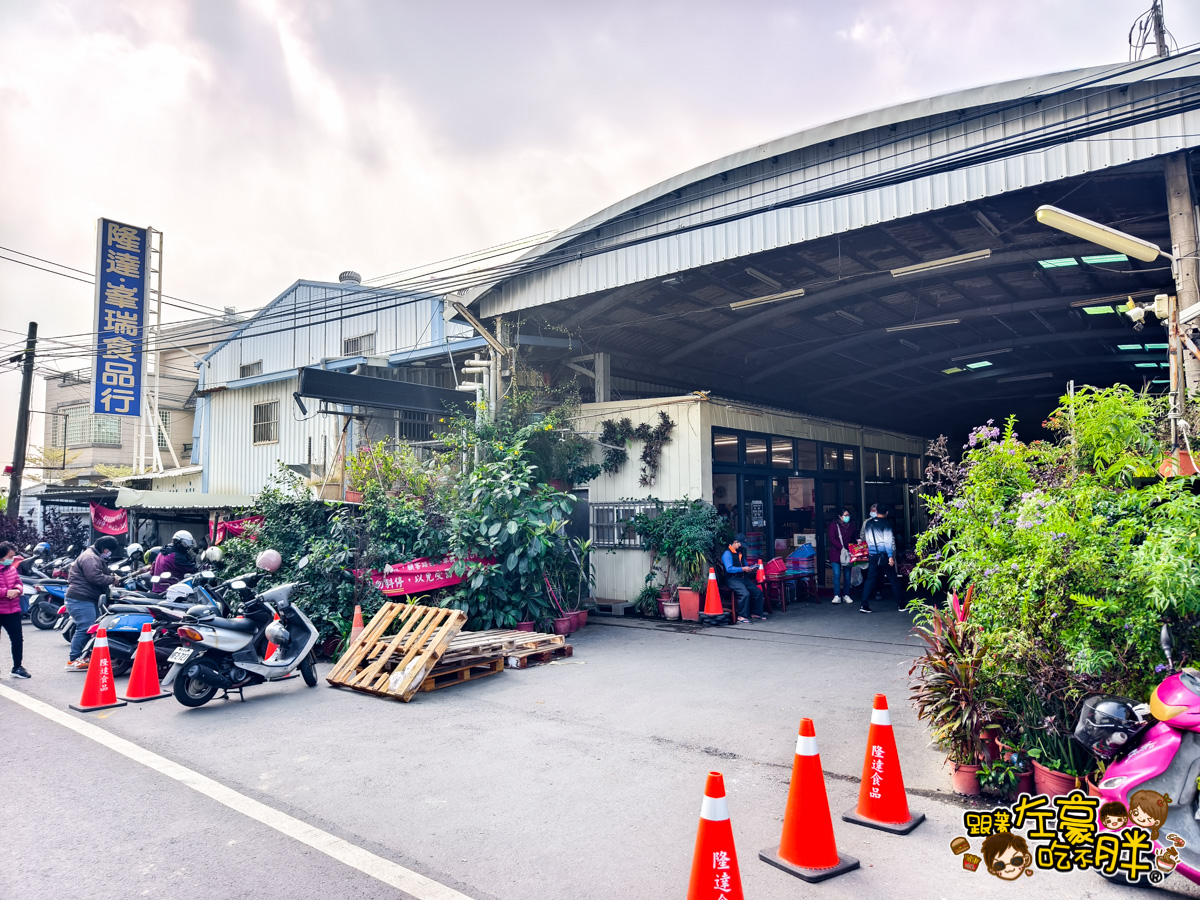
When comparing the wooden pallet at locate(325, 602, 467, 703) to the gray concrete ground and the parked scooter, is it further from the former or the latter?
the parked scooter

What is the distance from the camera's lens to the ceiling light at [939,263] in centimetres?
1100

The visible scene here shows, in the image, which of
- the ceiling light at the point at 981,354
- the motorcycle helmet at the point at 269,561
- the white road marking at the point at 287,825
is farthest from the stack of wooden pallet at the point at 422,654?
the ceiling light at the point at 981,354

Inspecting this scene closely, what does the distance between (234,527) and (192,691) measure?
6.44 metres

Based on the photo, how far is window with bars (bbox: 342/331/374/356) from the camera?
1780 cm

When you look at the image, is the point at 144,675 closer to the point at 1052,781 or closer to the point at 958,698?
the point at 958,698

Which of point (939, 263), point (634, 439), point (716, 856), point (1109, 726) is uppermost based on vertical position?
point (939, 263)

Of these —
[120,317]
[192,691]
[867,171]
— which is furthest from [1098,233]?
[120,317]

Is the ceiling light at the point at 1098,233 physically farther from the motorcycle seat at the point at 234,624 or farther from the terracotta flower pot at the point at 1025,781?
A: the motorcycle seat at the point at 234,624

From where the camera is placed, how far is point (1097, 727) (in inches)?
154

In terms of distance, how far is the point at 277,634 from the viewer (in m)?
7.91

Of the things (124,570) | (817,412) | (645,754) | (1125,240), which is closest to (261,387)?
(124,570)

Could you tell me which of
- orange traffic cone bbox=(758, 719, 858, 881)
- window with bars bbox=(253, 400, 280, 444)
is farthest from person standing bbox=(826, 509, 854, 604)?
window with bars bbox=(253, 400, 280, 444)

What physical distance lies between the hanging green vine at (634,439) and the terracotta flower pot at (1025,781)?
28.9 ft

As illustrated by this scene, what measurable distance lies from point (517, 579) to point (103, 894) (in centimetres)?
695
